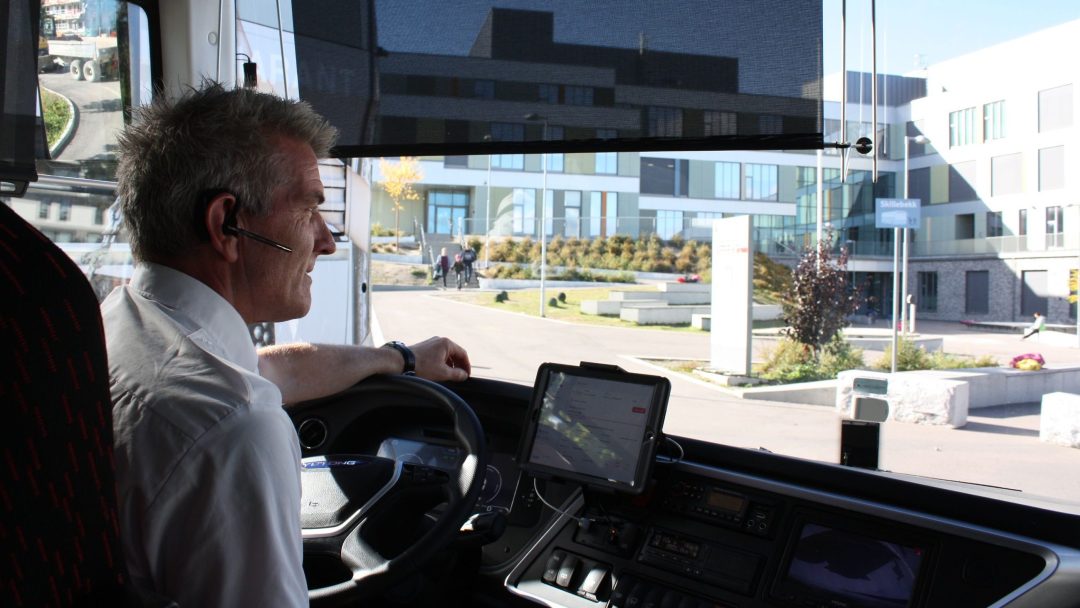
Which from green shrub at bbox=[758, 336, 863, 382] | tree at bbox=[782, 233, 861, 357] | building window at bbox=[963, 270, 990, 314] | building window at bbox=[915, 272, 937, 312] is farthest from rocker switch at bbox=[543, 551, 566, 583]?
building window at bbox=[915, 272, 937, 312]

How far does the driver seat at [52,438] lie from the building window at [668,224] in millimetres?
27937

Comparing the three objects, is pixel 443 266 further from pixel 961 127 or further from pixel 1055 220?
pixel 961 127

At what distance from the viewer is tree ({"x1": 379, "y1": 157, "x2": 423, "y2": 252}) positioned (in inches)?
1072

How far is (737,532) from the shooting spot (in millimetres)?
1982

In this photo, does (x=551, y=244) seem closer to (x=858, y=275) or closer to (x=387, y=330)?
(x=858, y=275)

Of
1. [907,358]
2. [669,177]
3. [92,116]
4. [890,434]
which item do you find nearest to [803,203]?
[907,358]

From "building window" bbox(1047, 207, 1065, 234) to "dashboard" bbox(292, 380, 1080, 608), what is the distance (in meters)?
9.70

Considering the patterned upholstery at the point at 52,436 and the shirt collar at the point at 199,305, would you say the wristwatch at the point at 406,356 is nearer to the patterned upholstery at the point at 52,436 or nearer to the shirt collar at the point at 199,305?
the shirt collar at the point at 199,305

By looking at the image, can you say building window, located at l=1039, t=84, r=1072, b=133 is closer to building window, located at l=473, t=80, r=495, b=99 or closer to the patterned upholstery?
building window, located at l=473, t=80, r=495, b=99

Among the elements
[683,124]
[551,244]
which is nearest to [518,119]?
[683,124]

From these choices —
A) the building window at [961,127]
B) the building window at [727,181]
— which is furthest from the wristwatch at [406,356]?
the building window at [727,181]

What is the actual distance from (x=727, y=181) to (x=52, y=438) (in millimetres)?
25456

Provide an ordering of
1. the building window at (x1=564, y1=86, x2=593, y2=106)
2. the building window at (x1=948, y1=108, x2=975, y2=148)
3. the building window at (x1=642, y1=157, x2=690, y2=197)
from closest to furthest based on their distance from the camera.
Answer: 1. the building window at (x1=564, y1=86, x2=593, y2=106)
2. the building window at (x1=948, y1=108, x2=975, y2=148)
3. the building window at (x1=642, y1=157, x2=690, y2=197)

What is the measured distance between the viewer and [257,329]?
13.7ft
